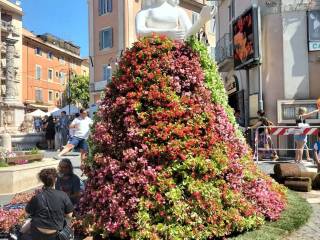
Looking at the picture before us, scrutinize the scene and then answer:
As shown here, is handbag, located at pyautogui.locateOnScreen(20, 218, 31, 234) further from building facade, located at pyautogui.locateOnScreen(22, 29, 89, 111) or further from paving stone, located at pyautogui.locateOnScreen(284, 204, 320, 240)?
building facade, located at pyautogui.locateOnScreen(22, 29, 89, 111)

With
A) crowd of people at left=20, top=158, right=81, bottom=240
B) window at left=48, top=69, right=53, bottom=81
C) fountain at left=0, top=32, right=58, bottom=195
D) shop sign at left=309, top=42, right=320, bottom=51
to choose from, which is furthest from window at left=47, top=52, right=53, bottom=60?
crowd of people at left=20, top=158, right=81, bottom=240

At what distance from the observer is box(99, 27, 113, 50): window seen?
42575 mm

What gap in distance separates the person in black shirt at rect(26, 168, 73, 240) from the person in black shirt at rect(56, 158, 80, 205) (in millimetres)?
1405

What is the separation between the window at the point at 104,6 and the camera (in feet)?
140

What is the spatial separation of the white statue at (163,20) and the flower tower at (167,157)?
Answer: 0.26 meters

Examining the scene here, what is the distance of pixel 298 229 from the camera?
634cm

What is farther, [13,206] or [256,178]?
[13,206]

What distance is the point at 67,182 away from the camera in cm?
688

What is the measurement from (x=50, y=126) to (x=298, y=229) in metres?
19.5

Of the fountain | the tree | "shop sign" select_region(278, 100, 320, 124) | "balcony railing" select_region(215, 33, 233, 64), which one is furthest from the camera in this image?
the tree

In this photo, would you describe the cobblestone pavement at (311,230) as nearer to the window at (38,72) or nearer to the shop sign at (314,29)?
the shop sign at (314,29)

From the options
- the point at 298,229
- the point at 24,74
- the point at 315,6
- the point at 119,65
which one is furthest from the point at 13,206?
the point at 24,74

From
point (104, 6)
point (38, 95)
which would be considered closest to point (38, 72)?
point (38, 95)

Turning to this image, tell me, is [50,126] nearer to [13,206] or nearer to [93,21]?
[13,206]
